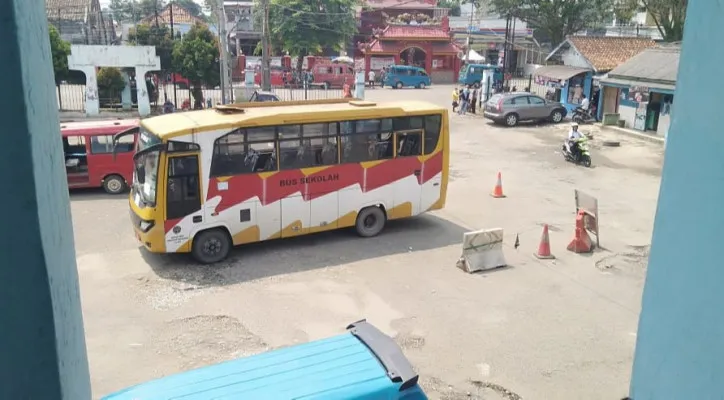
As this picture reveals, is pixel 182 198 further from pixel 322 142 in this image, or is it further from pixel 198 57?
pixel 198 57

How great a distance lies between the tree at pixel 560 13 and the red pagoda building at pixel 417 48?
5.10 m

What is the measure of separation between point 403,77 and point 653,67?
67.5ft

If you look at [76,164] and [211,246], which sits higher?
[76,164]

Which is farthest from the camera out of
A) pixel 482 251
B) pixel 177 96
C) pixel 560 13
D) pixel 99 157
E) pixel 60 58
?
pixel 560 13

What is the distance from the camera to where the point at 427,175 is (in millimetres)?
11977

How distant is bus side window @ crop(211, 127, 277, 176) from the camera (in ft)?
32.7

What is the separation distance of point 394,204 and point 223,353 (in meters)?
5.28

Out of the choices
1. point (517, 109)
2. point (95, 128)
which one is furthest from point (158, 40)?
point (517, 109)

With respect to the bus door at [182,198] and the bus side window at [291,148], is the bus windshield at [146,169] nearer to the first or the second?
the bus door at [182,198]

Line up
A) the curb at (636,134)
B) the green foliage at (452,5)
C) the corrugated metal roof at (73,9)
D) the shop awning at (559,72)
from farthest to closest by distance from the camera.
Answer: the green foliage at (452,5) < the corrugated metal roof at (73,9) < the shop awning at (559,72) < the curb at (636,134)

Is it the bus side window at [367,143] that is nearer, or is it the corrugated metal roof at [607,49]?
the bus side window at [367,143]

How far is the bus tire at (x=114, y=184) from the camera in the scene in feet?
47.5

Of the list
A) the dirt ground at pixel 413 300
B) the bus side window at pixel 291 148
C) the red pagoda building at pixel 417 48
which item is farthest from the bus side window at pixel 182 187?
the red pagoda building at pixel 417 48

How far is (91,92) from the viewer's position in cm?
2441
